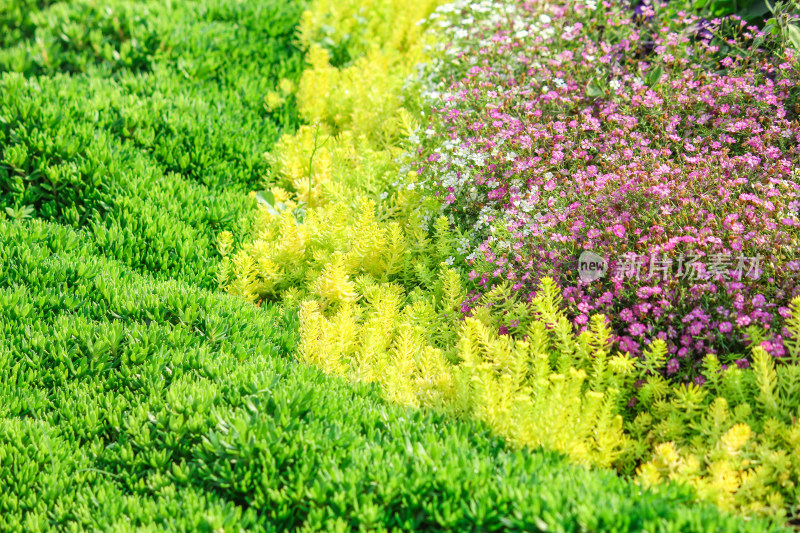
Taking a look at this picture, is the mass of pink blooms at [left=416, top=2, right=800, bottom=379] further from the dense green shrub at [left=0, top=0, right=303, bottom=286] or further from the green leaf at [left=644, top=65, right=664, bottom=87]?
the dense green shrub at [left=0, top=0, right=303, bottom=286]

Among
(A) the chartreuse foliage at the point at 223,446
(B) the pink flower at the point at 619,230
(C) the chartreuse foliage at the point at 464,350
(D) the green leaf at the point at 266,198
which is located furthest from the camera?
(D) the green leaf at the point at 266,198

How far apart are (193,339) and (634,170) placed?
254cm

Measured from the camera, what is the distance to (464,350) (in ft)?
10.2

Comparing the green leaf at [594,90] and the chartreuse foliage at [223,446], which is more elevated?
the green leaf at [594,90]

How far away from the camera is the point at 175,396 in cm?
287

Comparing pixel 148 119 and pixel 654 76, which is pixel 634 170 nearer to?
pixel 654 76

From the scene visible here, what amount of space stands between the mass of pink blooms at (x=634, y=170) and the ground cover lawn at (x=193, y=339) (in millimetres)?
483

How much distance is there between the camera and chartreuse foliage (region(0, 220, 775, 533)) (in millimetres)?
2342

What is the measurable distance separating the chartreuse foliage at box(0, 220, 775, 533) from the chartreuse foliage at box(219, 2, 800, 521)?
183 millimetres

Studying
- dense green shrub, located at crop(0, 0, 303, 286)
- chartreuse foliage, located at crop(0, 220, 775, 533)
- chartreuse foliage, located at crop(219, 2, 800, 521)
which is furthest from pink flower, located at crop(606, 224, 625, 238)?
dense green shrub, located at crop(0, 0, 303, 286)

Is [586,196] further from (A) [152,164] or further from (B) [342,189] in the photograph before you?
(A) [152,164]

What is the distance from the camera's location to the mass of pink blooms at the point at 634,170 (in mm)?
2990

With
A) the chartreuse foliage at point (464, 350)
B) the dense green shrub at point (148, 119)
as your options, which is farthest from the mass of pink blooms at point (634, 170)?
the dense green shrub at point (148, 119)

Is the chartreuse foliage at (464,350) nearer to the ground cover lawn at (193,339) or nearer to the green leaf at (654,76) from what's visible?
the ground cover lawn at (193,339)
